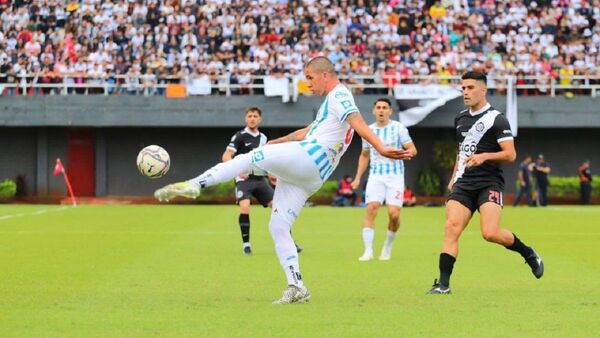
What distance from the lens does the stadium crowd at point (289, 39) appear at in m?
45.3

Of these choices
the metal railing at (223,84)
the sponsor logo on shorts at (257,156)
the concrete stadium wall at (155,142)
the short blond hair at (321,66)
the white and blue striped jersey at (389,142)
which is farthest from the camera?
the concrete stadium wall at (155,142)

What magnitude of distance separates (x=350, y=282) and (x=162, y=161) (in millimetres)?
3448

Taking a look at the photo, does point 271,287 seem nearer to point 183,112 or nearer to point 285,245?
point 285,245

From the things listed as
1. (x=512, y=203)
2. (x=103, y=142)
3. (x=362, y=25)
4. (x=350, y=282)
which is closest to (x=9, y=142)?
(x=103, y=142)

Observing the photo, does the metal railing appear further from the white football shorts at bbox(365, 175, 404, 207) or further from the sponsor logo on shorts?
the sponsor logo on shorts

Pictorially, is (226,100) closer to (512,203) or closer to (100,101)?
(100,101)

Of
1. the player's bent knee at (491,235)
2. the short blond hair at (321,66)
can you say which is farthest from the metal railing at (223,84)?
the short blond hair at (321,66)

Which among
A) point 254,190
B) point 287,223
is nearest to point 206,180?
point 287,223

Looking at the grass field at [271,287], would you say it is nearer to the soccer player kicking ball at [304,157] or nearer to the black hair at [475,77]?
the soccer player kicking ball at [304,157]

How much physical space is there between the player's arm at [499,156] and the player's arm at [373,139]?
1.36 metres

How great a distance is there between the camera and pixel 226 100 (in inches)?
1783

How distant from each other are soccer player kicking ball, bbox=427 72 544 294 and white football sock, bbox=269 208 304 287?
1.64 metres

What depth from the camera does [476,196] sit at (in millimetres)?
12305

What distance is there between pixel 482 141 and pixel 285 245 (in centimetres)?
244
